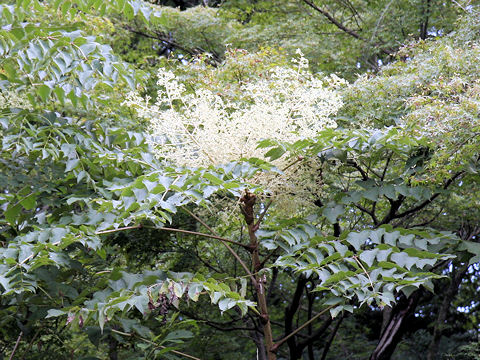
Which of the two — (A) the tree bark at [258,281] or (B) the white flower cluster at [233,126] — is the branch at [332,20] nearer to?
(B) the white flower cluster at [233,126]

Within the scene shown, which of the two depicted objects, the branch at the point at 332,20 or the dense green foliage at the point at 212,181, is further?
the branch at the point at 332,20

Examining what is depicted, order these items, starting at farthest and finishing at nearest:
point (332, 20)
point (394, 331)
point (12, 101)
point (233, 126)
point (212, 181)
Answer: point (332, 20), point (12, 101), point (394, 331), point (233, 126), point (212, 181)

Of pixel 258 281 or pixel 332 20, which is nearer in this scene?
pixel 258 281

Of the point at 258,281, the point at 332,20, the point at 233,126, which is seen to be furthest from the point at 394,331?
the point at 332,20

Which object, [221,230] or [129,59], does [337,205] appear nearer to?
[221,230]

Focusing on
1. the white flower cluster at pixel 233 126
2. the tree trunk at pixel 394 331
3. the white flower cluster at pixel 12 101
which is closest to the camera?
the white flower cluster at pixel 233 126

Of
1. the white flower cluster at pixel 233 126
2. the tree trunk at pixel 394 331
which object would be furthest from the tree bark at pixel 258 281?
the tree trunk at pixel 394 331

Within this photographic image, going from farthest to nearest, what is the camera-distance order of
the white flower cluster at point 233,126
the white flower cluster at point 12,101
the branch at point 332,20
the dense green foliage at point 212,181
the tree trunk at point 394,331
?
the branch at point 332,20
the white flower cluster at point 12,101
the tree trunk at point 394,331
the white flower cluster at point 233,126
the dense green foliage at point 212,181

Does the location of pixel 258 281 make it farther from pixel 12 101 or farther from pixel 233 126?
pixel 12 101

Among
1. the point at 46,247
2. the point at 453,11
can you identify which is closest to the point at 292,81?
the point at 46,247

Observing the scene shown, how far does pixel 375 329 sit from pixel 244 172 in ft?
20.8

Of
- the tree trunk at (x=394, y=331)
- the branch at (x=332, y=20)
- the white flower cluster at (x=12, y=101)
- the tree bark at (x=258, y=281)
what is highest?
the branch at (x=332, y=20)

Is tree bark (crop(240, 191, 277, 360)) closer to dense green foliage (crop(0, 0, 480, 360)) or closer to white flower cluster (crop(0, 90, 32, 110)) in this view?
dense green foliage (crop(0, 0, 480, 360))

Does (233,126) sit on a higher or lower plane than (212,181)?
higher
